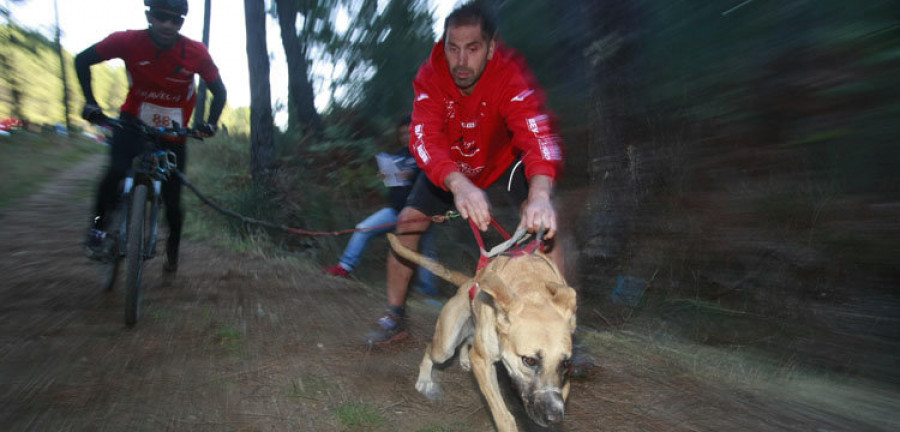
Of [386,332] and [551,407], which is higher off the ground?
[551,407]

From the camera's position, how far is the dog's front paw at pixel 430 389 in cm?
295

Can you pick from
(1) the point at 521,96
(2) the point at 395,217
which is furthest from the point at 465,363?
(2) the point at 395,217

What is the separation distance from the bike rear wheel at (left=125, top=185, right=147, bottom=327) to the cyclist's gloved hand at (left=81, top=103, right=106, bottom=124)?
629 mm

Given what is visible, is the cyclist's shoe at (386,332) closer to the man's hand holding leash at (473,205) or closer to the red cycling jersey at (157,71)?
the man's hand holding leash at (473,205)

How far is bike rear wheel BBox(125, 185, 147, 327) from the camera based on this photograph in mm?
3580

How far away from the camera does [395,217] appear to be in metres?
5.64

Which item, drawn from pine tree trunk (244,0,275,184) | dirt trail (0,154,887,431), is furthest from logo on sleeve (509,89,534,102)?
pine tree trunk (244,0,275,184)

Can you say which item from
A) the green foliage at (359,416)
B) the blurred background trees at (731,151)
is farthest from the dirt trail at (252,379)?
the blurred background trees at (731,151)

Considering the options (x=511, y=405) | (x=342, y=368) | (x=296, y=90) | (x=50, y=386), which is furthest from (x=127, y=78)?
(x=296, y=90)

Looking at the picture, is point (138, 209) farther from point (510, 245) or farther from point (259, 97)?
point (259, 97)

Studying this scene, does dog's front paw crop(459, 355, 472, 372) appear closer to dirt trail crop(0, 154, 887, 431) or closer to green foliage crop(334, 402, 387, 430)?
dirt trail crop(0, 154, 887, 431)

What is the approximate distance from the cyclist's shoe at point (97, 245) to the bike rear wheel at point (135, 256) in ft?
1.27

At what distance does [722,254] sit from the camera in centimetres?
387

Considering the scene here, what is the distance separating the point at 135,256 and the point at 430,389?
95.2 inches
